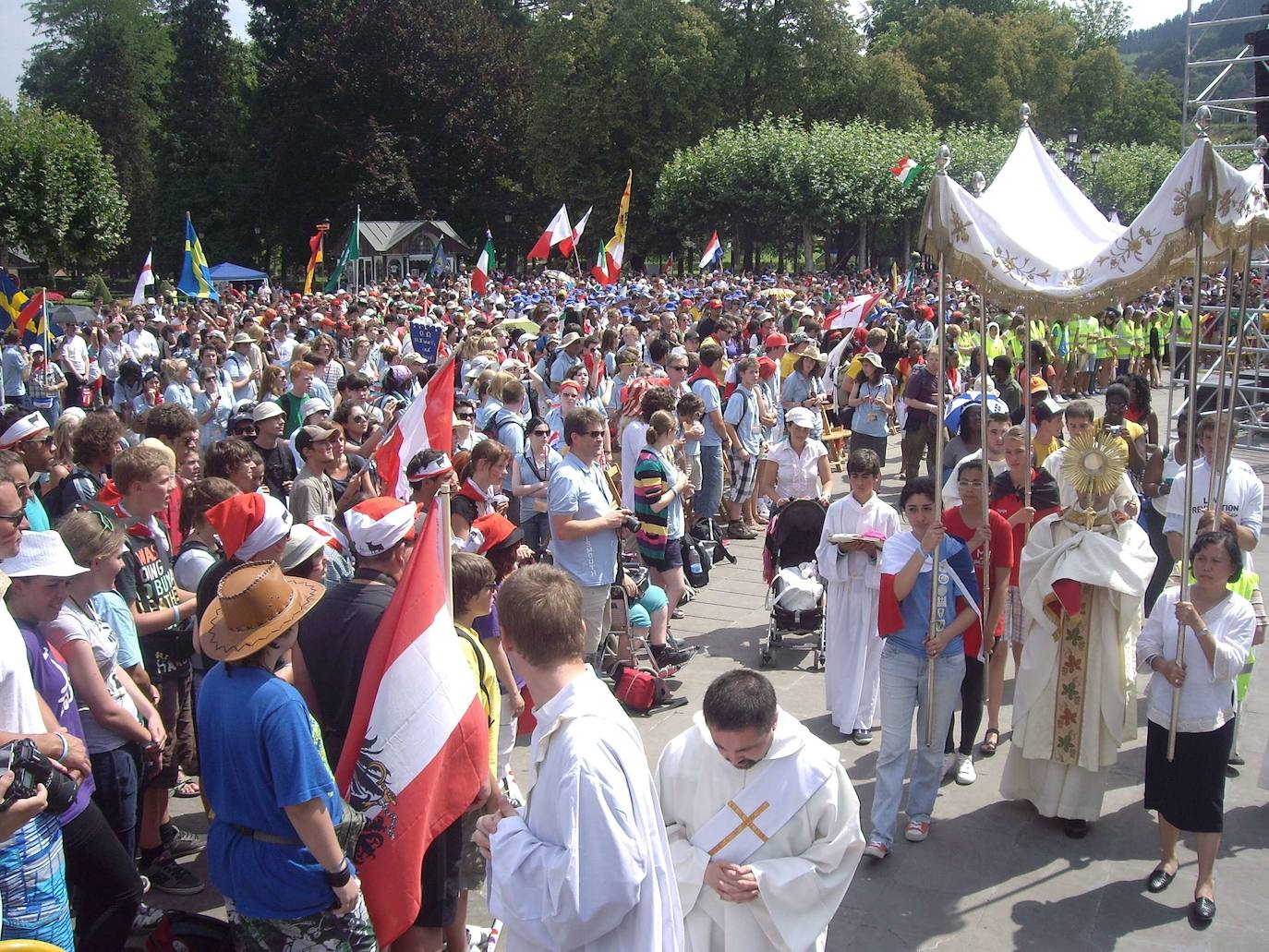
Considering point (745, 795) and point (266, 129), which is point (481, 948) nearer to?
point (745, 795)

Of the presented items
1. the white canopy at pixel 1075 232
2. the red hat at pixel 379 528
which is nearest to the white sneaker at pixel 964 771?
the white canopy at pixel 1075 232

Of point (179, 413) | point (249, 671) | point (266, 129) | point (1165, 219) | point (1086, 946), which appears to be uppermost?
point (266, 129)

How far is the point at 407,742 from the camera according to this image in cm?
354

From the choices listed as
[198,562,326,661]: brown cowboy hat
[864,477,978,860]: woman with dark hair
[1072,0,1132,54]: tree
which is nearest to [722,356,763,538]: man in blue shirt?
[864,477,978,860]: woman with dark hair

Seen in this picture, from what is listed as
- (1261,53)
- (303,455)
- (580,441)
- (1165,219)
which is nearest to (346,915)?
(580,441)

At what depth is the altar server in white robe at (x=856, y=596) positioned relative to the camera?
6.62 meters

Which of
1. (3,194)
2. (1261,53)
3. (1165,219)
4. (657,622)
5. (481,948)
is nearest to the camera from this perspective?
(481,948)

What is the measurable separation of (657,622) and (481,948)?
→ 127 inches

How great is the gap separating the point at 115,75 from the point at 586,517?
72.2 m

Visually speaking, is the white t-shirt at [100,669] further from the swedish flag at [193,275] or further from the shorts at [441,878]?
the swedish flag at [193,275]

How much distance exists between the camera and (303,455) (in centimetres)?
699

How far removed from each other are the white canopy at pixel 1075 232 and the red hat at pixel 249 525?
335 centimetres

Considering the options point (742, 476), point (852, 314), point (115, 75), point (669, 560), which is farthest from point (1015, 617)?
point (115, 75)

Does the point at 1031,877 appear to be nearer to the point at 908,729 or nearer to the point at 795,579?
the point at 908,729
